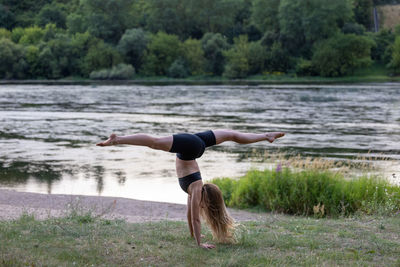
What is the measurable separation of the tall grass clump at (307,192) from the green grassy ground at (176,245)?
169 inches

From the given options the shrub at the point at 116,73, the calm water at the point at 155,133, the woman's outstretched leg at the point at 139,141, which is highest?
the shrub at the point at 116,73

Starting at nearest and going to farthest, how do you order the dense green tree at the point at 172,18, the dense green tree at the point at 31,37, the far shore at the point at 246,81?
the far shore at the point at 246,81 → the dense green tree at the point at 31,37 → the dense green tree at the point at 172,18

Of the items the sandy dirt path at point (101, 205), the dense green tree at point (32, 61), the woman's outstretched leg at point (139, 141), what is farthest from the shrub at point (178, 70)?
the woman's outstretched leg at point (139, 141)

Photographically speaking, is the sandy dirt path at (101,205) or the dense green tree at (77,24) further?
the dense green tree at (77,24)

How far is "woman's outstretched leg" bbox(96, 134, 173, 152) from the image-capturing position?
676cm

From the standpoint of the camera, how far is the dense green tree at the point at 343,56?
9319 cm

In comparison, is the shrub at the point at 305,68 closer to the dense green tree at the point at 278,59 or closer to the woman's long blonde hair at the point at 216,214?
the dense green tree at the point at 278,59

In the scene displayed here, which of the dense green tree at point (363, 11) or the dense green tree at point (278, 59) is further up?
the dense green tree at point (363, 11)

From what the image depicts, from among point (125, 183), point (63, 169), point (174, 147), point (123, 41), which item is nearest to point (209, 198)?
point (174, 147)

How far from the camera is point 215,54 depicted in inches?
4136

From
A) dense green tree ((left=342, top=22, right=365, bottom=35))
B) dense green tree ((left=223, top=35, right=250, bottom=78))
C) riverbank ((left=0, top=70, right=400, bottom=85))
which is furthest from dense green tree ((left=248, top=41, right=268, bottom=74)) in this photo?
dense green tree ((left=342, top=22, right=365, bottom=35))

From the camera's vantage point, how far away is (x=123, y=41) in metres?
107

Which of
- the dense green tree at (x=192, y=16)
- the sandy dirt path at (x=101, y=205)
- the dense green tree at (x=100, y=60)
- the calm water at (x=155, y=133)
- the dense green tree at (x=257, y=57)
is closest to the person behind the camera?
the sandy dirt path at (x=101, y=205)

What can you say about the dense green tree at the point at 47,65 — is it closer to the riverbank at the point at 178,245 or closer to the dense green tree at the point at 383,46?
the dense green tree at the point at 383,46
